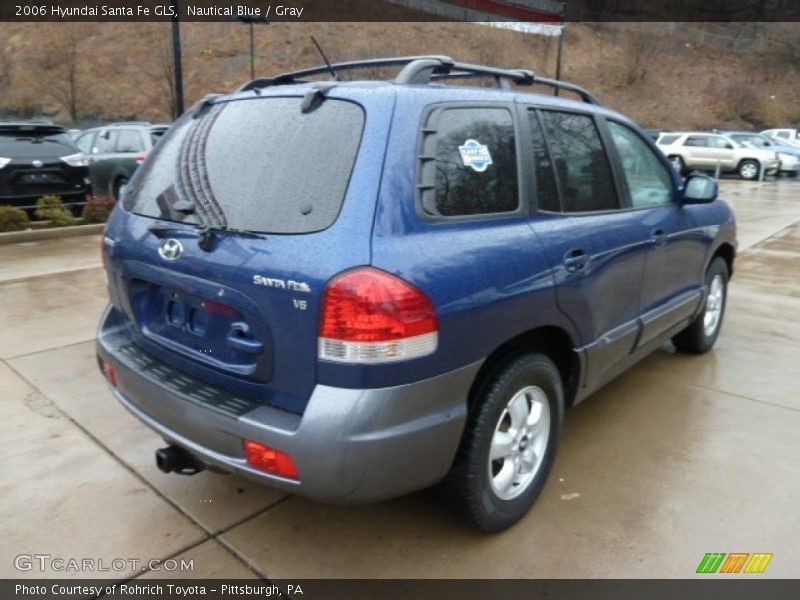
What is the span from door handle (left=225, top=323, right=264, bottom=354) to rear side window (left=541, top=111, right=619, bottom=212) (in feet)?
4.98

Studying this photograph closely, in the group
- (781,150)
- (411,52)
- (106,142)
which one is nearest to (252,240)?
(106,142)

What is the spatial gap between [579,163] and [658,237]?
79cm

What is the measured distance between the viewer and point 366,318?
203 centimetres

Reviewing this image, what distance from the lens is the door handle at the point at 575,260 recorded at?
2.75 meters

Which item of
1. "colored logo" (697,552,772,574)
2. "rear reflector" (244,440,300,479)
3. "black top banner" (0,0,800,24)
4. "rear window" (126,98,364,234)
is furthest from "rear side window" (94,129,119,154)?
"black top banner" (0,0,800,24)

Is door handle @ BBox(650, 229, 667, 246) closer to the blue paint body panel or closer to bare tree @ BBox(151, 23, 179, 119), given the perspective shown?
the blue paint body panel

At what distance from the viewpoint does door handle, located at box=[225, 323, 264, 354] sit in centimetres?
222

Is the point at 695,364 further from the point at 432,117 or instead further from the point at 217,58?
the point at 217,58

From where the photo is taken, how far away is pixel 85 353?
4598 millimetres

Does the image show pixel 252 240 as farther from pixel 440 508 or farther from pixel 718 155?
pixel 718 155

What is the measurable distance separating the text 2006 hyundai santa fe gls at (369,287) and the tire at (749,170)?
2358 cm

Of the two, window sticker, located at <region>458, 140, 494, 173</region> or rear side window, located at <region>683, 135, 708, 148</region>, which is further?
rear side window, located at <region>683, 135, 708, 148</region>

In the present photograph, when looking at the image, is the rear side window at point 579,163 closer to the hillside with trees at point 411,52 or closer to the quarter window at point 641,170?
the quarter window at point 641,170

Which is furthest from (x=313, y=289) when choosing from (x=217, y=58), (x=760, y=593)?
(x=217, y=58)
